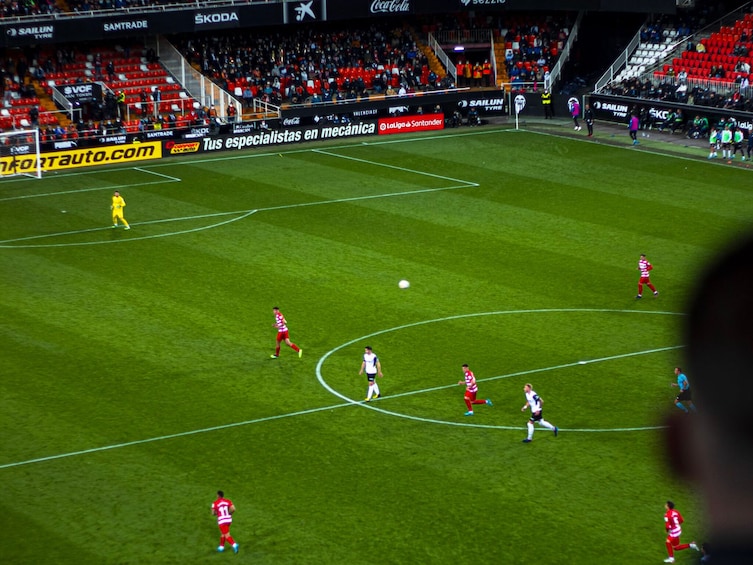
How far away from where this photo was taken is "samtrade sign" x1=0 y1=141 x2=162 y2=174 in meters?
52.2

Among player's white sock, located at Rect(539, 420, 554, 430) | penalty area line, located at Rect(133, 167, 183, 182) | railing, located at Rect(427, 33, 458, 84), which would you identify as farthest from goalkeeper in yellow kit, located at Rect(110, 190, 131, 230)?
railing, located at Rect(427, 33, 458, 84)

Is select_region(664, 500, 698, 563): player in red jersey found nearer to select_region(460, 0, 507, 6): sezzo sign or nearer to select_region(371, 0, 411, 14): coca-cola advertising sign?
select_region(371, 0, 411, 14): coca-cola advertising sign

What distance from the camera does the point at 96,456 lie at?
73.2 feet

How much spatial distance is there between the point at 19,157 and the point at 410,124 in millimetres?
21782

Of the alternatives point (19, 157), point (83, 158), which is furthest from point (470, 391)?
point (83, 158)

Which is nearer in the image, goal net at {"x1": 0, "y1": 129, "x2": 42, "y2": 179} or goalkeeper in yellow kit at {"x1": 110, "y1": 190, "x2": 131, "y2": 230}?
goalkeeper in yellow kit at {"x1": 110, "y1": 190, "x2": 131, "y2": 230}

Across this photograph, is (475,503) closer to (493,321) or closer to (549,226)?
(493,321)

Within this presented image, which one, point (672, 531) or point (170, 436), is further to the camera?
point (170, 436)

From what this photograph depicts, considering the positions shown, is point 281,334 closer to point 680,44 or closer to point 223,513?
point 223,513

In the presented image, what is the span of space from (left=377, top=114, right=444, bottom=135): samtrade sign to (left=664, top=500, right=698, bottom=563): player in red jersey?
46801 mm

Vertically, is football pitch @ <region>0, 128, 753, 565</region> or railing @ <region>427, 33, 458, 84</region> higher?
railing @ <region>427, 33, 458, 84</region>

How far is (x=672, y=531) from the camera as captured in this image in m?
16.7

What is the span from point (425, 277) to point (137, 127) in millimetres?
27852

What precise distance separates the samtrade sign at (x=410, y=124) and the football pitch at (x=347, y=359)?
991 cm
